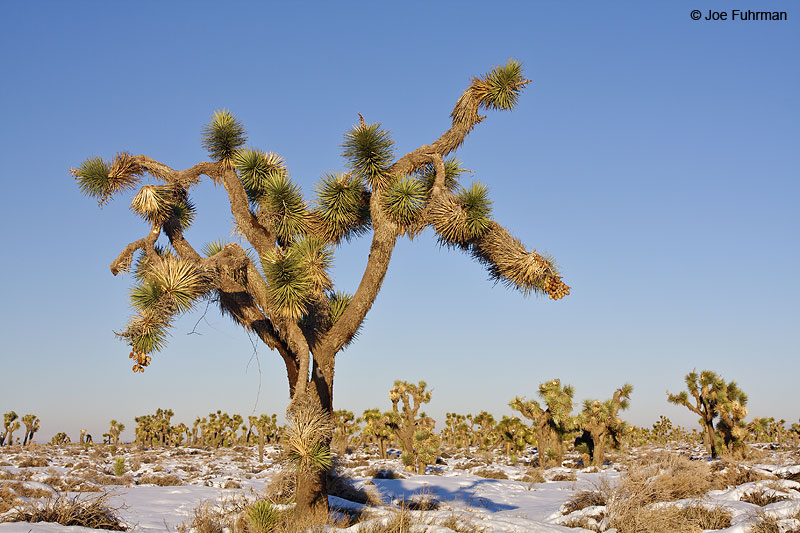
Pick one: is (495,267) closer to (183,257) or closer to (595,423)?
(183,257)

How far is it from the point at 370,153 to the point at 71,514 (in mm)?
7621

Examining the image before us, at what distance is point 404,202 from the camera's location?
1050cm

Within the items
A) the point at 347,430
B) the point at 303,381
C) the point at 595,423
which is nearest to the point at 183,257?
the point at 303,381

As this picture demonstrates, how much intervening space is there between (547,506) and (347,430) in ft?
92.9

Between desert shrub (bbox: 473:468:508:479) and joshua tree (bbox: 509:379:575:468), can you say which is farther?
joshua tree (bbox: 509:379:575:468)

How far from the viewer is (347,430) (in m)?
40.8

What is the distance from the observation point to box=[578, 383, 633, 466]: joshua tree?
28.4 m

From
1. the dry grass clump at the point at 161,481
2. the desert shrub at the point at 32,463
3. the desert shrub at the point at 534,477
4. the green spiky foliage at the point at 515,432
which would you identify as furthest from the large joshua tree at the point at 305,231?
the green spiky foliage at the point at 515,432

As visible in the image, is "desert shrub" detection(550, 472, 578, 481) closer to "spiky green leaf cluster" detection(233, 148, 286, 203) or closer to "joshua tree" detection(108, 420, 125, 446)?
"spiky green leaf cluster" detection(233, 148, 286, 203)

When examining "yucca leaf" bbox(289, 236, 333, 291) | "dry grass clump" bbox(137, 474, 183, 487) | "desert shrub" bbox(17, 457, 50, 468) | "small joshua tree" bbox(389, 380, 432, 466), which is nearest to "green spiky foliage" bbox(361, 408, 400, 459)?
"small joshua tree" bbox(389, 380, 432, 466)

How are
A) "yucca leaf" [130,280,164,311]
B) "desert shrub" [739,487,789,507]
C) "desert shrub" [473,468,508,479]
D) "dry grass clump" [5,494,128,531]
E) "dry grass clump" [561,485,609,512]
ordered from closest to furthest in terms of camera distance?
"dry grass clump" [5,494,128,531] < "yucca leaf" [130,280,164,311] < "desert shrub" [739,487,789,507] < "dry grass clump" [561,485,609,512] < "desert shrub" [473,468,508,479]

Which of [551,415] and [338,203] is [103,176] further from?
[551,415]

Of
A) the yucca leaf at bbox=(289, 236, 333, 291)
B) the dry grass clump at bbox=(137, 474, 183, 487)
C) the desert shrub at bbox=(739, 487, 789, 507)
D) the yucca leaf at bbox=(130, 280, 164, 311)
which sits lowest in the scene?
the dry grass clump at bbox=(137, 474, 183, 487)

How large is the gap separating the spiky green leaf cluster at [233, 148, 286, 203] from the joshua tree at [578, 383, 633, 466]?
22.4 metres
